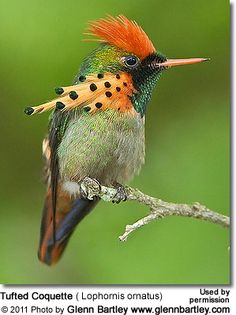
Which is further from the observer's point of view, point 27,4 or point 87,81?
point 27,4

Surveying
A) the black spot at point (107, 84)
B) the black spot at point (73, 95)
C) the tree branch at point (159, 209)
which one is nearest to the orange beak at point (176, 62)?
the black spot at point (107, 84)

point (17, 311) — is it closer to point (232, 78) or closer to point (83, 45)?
point (83, 45)

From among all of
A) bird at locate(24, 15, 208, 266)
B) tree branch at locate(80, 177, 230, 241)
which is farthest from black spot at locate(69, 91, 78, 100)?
tree branch at locate(80, 177, 230, 241)

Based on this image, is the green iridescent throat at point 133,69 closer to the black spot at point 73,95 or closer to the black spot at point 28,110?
the black spot at point 73,95

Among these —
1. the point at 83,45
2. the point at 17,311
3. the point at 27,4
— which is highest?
the point at 27,4

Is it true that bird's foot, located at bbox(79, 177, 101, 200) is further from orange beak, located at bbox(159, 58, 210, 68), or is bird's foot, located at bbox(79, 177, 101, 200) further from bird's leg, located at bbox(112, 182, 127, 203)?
orange beak, located at bbox(159, 58, 210, 68)

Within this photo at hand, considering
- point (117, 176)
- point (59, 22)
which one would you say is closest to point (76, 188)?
point (117, 176)
